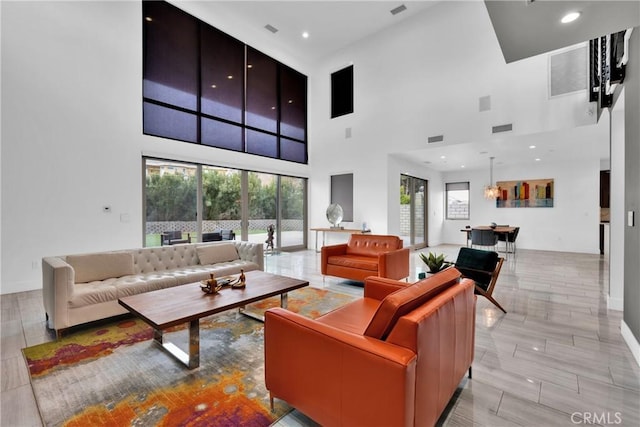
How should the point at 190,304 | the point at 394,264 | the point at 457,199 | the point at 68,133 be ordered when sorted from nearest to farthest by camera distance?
1. the point at 190,304
2. the point at 394,264
3. the point at 68,133
4. the point at 457,199

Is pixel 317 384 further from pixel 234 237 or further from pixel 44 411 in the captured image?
pixel 234 237

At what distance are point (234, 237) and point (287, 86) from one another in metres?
4.82

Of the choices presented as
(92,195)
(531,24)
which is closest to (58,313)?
(92,195)

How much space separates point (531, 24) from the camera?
2291mm

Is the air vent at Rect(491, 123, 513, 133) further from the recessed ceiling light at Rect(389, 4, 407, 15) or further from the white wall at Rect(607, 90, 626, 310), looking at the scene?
the recessed ceiling light at Rect(389, 4, 407, 15)

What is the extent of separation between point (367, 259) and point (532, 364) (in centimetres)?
254

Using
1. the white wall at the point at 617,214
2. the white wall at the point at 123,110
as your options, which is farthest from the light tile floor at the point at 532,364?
the white wall at the point at 123,110

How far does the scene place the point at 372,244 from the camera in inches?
199

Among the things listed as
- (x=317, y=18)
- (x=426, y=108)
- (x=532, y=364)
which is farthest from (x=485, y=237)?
(x=317, y=18)

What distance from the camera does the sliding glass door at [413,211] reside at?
8367mm

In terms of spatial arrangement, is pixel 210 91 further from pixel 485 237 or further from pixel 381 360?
pixel 485 237

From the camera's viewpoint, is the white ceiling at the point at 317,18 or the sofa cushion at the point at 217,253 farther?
the white ceiling at the point at 317,18

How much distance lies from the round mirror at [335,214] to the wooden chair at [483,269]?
4376 millimetres

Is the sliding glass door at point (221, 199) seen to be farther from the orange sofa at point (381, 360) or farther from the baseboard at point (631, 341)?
the baseboard at point (631, 341)
